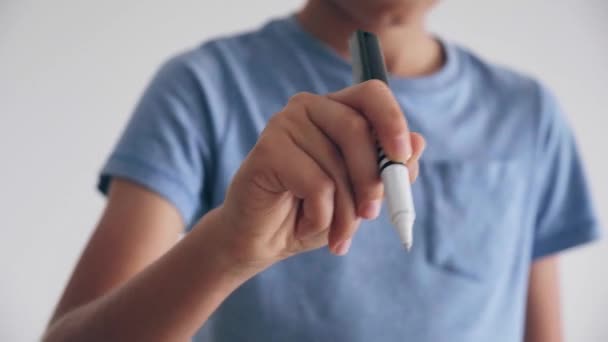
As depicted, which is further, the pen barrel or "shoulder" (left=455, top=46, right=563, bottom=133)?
"shoulder" (left=455, top=46, right=563, bottom=133)

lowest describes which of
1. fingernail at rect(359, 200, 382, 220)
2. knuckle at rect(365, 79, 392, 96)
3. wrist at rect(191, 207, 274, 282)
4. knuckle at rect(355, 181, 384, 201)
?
wrist at rect(191, 207, 274, 282)

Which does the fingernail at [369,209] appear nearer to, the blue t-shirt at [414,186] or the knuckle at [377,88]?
the knuckle at [377,88]

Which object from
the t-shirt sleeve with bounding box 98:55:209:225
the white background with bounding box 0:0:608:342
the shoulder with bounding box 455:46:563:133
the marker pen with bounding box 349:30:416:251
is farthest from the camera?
the white background with bounding box 0:0:608:342

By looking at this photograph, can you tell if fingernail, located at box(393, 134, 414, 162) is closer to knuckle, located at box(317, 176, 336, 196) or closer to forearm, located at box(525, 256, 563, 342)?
knuckle, located at box(317, 176, 336, 196)

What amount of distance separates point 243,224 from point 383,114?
0.07 meters

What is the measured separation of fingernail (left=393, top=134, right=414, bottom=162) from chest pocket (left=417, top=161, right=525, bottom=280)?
21cm

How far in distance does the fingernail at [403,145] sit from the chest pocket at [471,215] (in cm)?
21

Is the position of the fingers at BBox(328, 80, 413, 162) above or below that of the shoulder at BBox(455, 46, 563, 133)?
above

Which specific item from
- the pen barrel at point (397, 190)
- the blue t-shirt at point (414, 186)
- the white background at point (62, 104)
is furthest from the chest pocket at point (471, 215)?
the white background at point (62, 104)

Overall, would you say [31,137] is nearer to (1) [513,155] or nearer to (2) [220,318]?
(2) [220,318]

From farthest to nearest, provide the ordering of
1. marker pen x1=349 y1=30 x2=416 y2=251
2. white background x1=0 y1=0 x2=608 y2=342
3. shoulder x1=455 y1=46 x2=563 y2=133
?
white background x1=0 y1=0 x2=608 y2=342
shoulder x1=455 y1=46 x2=563 y2=133
marker pen x1=349 y1=30 x2=416 y2=251

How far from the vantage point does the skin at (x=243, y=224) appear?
0.62 feet

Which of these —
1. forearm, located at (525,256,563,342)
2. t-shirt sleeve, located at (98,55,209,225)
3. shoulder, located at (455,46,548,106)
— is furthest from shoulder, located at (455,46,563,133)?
t-shirt sleeve, located at (98,55,209,225)

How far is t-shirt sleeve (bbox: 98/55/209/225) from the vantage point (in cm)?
30
